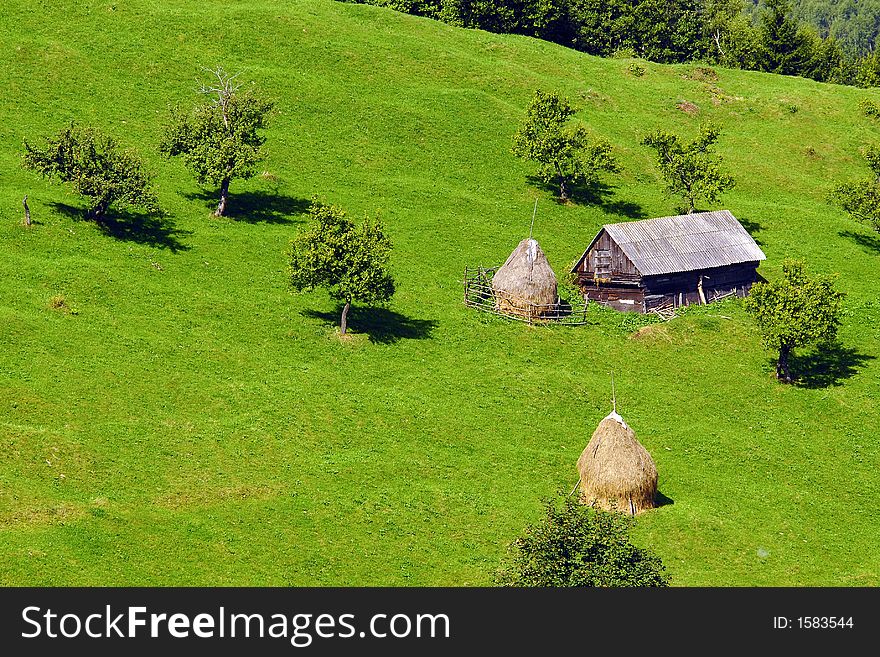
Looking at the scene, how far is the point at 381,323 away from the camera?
75.6 metres

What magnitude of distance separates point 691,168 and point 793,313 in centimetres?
2495

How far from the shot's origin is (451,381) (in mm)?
69562

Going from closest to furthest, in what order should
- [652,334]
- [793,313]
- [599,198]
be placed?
[793,313] → [652,334] → [599,198]

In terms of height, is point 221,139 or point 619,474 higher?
point 221,139

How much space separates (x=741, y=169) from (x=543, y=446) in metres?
50.4

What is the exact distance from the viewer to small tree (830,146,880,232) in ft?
316

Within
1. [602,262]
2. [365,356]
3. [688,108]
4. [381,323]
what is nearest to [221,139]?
[381,323]

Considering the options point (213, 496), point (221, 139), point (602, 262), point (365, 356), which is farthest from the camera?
point (221, 139)

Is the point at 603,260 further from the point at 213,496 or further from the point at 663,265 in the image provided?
the point at 213,496

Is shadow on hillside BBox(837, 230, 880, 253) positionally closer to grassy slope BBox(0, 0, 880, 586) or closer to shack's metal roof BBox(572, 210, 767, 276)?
grassy slope BBox(0, 0, 880, 586)

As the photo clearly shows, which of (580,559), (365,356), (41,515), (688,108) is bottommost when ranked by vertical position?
(41,515)

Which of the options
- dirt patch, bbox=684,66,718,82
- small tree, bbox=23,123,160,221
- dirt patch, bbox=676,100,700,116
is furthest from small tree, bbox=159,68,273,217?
dirt patch, bbox=684,66,718,82

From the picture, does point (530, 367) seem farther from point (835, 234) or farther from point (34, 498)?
point (835, 234)

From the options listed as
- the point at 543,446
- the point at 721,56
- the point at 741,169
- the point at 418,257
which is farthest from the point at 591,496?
the point at 721,56
